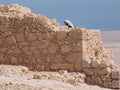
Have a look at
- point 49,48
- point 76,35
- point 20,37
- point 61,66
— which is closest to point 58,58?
point 61,66

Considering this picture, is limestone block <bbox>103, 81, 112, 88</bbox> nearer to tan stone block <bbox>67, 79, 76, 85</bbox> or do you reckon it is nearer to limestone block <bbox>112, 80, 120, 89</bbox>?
limestone block <bbox>112, 80, 120, 89</bbox>

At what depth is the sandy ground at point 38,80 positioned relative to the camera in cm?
954

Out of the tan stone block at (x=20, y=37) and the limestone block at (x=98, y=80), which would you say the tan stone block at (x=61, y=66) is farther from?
the tan stone block at (x=20, y=37)

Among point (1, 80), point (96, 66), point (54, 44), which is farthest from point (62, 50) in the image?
point (1, 80)

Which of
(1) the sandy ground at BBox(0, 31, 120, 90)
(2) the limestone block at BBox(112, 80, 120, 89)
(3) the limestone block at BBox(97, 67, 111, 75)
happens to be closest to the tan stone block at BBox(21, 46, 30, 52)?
(1) the sandy ground at BBox(0, 31, 120, 90)

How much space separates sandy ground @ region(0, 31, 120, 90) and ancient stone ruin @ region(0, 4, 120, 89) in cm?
36

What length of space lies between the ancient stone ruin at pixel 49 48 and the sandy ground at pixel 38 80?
36cm

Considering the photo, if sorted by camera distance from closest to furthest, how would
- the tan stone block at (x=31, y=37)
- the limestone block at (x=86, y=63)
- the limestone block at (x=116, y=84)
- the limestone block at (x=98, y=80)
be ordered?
1. the limestone block at (x=116, y=84)
2. the limestone block at (x=98, y=80)
3. the limestone block at (x=86, y=63)
4. the tan stone block at (x=31, y=37)

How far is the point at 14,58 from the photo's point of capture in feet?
39.8

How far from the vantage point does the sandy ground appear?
954 cm

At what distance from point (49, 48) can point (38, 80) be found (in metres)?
1.48

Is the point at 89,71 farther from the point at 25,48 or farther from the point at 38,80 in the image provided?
the point at 25,48

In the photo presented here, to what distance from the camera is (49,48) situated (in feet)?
38.7

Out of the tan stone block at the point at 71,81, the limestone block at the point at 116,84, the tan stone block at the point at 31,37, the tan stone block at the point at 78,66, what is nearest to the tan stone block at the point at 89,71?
the tan stone block at the point at 78,66
